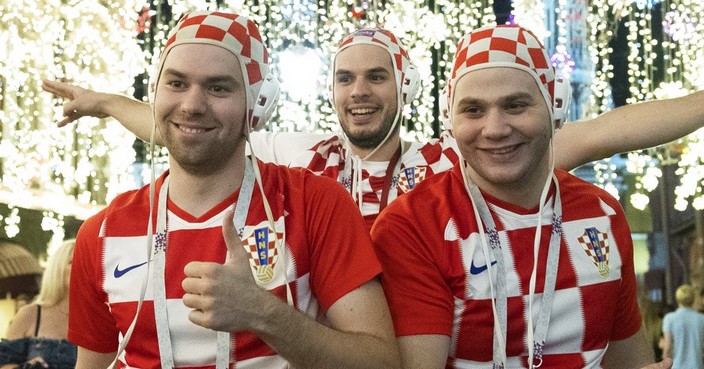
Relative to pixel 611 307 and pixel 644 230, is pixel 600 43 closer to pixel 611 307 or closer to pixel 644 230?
pixel 644 230

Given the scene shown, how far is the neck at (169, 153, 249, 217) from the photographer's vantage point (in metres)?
2.69

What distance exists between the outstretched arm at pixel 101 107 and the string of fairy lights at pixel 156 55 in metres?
7.08

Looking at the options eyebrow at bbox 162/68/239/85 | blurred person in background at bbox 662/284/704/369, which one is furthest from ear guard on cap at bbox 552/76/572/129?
blurred person in background at bbox 662/284/704/369

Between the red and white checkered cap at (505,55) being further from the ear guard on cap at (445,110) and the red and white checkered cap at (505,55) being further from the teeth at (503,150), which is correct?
the teeth at (503,150)

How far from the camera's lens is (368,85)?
4398 mm

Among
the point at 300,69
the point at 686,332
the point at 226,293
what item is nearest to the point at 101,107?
the point at 226,293

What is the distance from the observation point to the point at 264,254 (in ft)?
8.54

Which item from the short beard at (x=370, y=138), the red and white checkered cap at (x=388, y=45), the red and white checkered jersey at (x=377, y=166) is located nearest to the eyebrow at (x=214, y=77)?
the red and white checkered jersey at (x=377, y=166)

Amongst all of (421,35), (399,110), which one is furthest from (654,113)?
(421,35)

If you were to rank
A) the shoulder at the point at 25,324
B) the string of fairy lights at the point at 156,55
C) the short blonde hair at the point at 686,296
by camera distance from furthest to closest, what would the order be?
the string of fairy lights at the point at 156,55
the short blonde hair at the point at 686,296
the shoulder at the point at 25,324

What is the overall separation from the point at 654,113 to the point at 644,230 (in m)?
14.3

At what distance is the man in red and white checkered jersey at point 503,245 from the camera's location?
264 cm

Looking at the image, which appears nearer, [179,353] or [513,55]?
[179,353]

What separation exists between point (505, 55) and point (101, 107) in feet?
4.94
